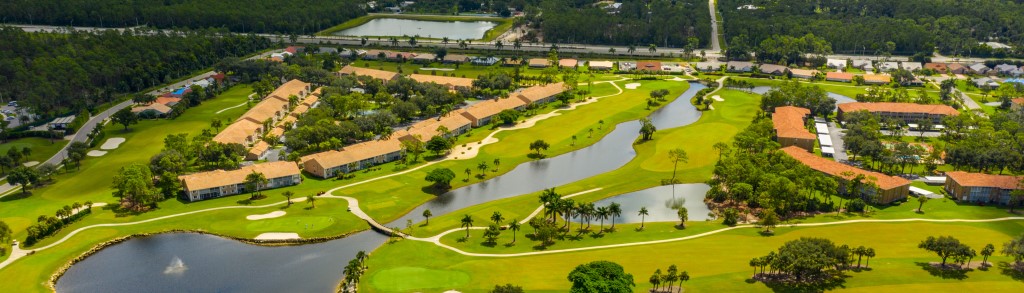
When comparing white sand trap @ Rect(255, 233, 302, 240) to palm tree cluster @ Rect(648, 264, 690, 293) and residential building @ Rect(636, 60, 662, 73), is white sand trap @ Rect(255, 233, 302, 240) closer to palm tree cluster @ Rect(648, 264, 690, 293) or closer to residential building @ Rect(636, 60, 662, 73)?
palm tree cluster @ Rect(648, 264, 690, 293)

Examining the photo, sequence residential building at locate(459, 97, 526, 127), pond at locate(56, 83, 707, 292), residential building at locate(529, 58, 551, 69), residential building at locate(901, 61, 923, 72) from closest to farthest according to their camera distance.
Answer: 1. pond at locate(56, 83, 707, 292)
2. residential building at locate(459, 97, 526, 127)
3. residential building at locate(901, 61, 923, 72)
4. residential building at locate(529, 58, 551, 69)

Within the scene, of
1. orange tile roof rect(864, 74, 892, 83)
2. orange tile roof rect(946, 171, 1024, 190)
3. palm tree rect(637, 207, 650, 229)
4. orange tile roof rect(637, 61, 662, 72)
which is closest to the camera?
palm tree rect(637, 207, 650, 229)

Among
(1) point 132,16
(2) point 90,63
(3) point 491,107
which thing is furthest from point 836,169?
(1) point 132,16

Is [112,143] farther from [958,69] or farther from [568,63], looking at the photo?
[958,69]

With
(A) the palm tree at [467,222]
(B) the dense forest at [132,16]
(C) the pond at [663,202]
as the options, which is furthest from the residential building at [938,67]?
(B) the dense forest at [132,16]

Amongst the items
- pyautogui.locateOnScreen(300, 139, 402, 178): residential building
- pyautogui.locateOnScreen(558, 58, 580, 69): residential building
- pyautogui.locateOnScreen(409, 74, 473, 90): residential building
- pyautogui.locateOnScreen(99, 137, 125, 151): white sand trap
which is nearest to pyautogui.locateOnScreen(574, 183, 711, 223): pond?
pyautogui.locateOnScreen(300, 139, 402, 178): residential building
